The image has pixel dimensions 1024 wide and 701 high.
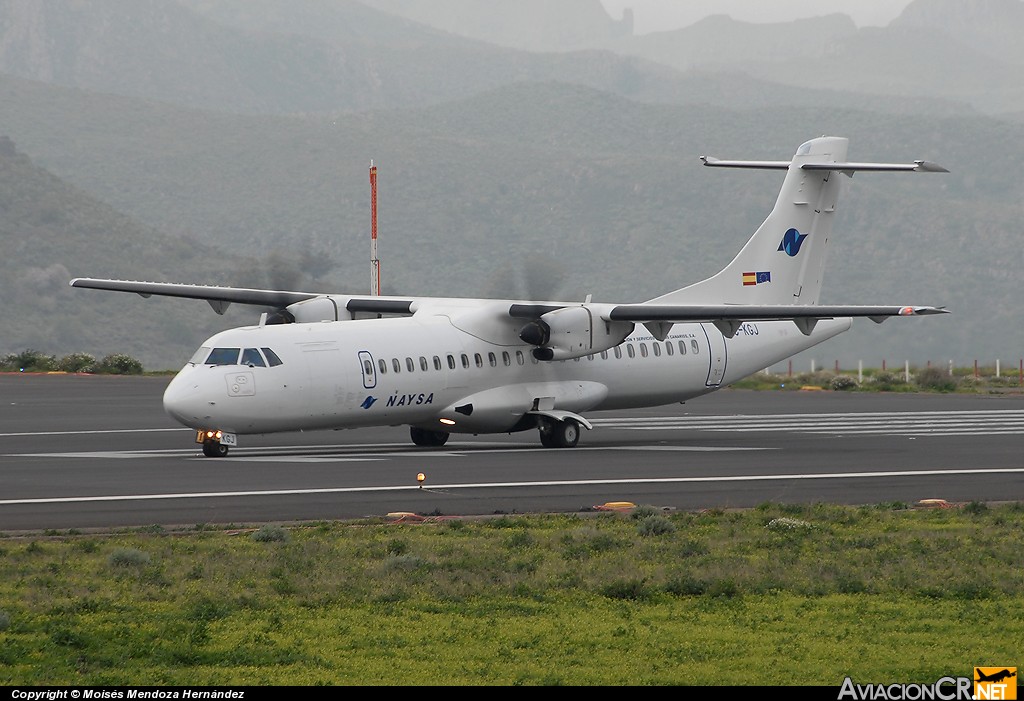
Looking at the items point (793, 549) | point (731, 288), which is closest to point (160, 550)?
point (793, 549)

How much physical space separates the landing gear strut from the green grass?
1126cm

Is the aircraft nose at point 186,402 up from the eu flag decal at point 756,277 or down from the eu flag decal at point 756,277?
down

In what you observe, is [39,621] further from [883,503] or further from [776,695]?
[883,503]

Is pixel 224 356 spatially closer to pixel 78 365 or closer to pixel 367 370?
pixel 367 370

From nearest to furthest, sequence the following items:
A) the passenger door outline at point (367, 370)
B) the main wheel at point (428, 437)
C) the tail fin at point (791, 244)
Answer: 1. the passenger door outline at point (367, 370)
2. the main wheel at point (428, 437)
3. the tail fin at point (791, 244)

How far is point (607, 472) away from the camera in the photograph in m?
24.8

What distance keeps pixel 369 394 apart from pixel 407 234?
142 meters

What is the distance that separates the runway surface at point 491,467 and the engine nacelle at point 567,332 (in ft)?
6.41

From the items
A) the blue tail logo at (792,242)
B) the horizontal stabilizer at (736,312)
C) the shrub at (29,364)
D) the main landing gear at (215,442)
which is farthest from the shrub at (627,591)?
the shrub at (29,364)

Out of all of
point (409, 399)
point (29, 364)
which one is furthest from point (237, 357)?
point (29, 364)

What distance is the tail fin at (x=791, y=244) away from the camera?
1363 inches

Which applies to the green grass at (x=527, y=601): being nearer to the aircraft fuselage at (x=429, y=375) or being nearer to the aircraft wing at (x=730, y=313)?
the aircraft fuselage at (x=429, y=375)

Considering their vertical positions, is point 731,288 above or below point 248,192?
below

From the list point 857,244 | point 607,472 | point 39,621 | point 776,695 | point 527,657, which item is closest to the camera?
point 776,695
